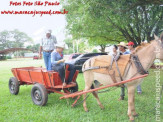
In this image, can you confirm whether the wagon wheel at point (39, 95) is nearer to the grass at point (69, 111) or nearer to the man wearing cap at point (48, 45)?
the grass at point (69, 111)

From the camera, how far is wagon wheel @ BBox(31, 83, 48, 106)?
5.02 m

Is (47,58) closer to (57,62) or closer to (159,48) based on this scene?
(57,62)

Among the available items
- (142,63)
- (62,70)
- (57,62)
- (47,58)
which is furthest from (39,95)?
(142,63)

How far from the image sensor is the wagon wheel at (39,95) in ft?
16.5

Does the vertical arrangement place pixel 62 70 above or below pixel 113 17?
below

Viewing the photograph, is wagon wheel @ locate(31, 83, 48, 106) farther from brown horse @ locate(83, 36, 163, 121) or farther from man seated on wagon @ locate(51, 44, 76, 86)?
brown horse @ locate(83, 36, 163, 121)

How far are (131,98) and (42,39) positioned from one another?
13.7 ft

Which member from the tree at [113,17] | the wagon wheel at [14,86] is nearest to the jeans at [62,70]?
the wagon wheel at [14,86]

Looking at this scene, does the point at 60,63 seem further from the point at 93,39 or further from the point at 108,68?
the point at 93,39

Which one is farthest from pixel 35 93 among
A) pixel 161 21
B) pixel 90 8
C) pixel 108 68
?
pixel 161 21

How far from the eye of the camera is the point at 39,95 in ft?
17.0

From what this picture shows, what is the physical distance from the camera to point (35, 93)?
214 inches

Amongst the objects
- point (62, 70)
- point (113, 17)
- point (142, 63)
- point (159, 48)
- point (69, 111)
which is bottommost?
point (69, 111)

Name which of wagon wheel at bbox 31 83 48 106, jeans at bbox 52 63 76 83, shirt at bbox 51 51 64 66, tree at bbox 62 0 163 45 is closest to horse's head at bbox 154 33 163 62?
jeans at bbox 52 63 76 83
